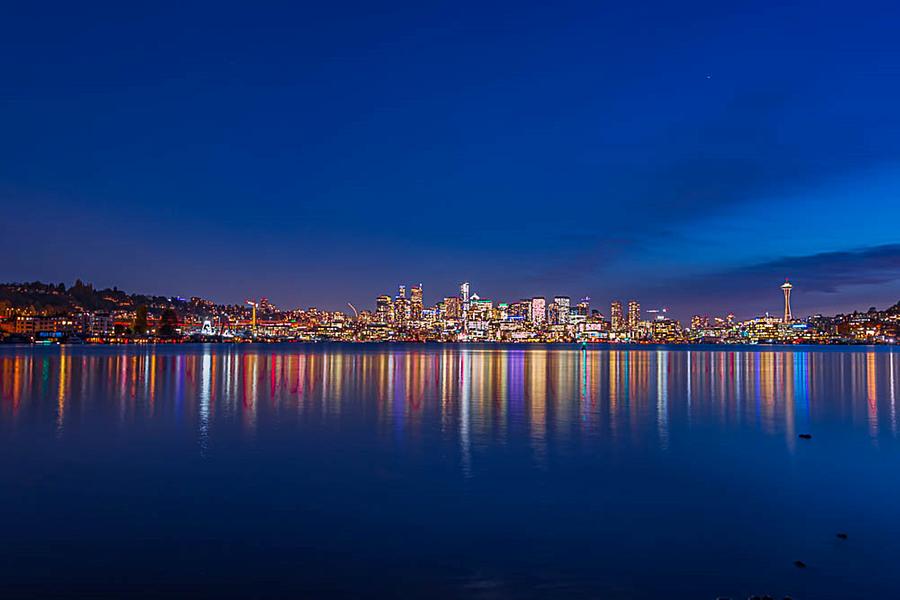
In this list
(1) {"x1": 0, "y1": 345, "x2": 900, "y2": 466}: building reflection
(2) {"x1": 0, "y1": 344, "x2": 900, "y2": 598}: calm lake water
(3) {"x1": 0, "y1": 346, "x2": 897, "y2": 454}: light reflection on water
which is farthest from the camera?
(3) {"x1": 0, "y1": 346, "x2": 897, "y2": 454}: light reflection on water

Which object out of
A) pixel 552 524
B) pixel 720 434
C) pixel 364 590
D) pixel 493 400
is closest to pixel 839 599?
pixel 552 524

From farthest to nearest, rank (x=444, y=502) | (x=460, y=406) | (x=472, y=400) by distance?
(x=472, y=400) → (x=460, y=406) → (x=444, y=502)

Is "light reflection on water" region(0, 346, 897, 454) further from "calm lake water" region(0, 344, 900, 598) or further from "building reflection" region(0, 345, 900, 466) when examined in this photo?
"calm lake water" region(0, 344, 900, 598)

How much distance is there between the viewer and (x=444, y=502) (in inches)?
487

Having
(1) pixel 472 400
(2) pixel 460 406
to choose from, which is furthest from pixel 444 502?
(1) pixel 472 400

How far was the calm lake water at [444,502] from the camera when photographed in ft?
27.7

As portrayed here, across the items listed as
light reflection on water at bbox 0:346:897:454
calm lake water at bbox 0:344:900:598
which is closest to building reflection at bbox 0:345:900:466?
light reflection on water at bbox 0:346:897:454

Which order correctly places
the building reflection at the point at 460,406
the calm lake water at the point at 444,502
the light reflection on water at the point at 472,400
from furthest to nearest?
the light reflection on water at the point at 472,400 → the building reflection at the point at 460,406 → the calm lake water at the point at 444,502

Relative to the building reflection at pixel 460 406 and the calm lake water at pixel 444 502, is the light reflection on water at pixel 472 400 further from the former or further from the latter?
the calm lake water at pixel 444 502

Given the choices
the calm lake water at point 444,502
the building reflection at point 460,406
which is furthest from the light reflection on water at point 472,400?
the calm lake water at point 444,502

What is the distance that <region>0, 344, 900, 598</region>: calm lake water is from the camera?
845cm

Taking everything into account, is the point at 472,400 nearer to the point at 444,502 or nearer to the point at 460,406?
the point at 460,406

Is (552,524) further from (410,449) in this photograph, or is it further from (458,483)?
(410,449)

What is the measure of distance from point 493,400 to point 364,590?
2359 centimetres
